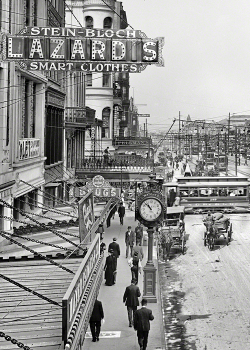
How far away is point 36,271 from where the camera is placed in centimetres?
1024

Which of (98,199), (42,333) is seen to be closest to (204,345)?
(42,333)

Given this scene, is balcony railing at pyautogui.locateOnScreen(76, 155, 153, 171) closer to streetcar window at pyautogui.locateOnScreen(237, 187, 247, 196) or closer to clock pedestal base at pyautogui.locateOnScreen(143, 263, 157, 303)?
streetcar window at pyautogui.locateOnScreen(237, 187, 247, 196)

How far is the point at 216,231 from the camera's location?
1131 inches

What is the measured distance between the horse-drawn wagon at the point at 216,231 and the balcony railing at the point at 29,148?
9.45 m

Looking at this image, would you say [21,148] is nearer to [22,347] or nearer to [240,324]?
[240,324]

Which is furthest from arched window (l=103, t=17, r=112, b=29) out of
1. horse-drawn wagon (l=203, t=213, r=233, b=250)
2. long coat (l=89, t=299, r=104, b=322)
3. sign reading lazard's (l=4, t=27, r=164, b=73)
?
long coat (l=89, t=299, r=104, b=322)

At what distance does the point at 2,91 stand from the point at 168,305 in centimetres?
921

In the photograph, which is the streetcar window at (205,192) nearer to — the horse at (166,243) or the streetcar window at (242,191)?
the streetcar window at (242,191)

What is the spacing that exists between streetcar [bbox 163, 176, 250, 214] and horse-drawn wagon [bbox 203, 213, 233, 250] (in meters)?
10.2

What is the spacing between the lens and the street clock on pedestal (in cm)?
1928

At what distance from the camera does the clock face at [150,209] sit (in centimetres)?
1930

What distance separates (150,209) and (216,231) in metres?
10.2

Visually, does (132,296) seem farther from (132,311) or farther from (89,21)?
(89,21)

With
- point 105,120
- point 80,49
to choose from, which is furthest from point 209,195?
point 80,49
